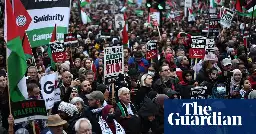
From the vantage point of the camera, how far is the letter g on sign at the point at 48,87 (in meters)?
8.64

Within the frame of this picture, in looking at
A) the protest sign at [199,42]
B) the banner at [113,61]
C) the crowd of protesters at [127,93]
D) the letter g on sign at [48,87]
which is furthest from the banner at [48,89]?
the protest sign at [199,42]

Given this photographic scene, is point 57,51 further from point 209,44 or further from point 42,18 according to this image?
point 209,44

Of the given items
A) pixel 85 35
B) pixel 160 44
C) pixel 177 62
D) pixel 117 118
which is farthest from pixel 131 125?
pixel 85 35

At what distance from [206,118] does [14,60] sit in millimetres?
3390

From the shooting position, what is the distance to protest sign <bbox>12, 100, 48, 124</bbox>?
7.28 m

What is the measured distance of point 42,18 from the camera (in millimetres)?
10430

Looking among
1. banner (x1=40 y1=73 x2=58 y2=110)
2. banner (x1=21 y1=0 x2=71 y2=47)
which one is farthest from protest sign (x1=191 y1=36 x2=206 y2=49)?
banner (x1=40 y1=73 x2=58 y2=110)

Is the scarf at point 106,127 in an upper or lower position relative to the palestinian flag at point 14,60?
lower

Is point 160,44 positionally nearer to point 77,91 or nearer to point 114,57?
point 114,57

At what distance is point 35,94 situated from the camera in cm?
848

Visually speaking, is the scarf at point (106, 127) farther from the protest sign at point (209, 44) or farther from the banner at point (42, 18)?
the protest sign at point (209, 44)

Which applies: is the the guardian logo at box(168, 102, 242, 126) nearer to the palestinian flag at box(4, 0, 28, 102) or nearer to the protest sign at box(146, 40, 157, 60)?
the palestinian flag at box(4, 0, 28, 102)

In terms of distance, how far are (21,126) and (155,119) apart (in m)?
2.02

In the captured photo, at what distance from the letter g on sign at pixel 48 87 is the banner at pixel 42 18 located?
5.71 ft
